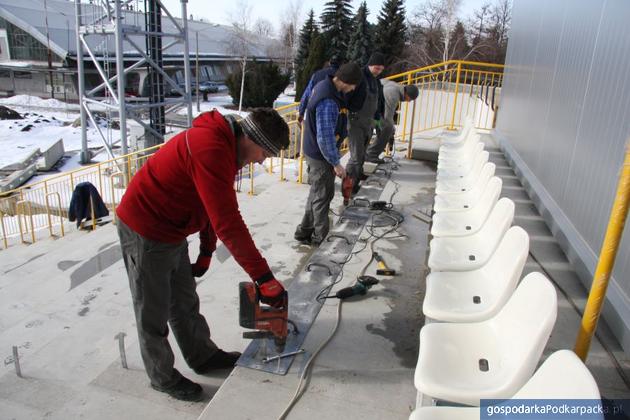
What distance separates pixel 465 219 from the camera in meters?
3.65

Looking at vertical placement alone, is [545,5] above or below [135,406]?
above

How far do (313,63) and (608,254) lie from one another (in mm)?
28790

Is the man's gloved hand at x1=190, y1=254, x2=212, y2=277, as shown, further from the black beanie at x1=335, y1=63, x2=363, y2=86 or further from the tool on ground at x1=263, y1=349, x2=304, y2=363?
the black beanie at x1=335, y1=63, x2=363, y2=86

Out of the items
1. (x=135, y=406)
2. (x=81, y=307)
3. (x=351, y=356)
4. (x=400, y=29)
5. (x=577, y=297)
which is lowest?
(x=81, y=307)

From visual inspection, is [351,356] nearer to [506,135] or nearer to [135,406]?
[135,406]

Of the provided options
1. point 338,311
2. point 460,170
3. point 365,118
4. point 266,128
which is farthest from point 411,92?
point 266,128

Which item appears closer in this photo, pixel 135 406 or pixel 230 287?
pixel 135 406

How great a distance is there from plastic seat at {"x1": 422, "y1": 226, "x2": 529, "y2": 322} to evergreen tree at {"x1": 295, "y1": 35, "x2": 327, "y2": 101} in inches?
1053

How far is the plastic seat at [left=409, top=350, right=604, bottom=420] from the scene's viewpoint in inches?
52.6

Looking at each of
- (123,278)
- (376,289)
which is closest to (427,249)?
(376,289)

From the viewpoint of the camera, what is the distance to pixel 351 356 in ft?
8.82

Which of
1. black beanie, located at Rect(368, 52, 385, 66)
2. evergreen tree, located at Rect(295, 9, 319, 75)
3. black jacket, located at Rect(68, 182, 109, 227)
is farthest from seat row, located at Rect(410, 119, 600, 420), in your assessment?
evergreen tree, located at Rect(295, 9, 319, 75)

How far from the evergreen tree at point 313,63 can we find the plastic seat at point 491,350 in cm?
2731

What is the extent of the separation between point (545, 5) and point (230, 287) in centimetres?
460
